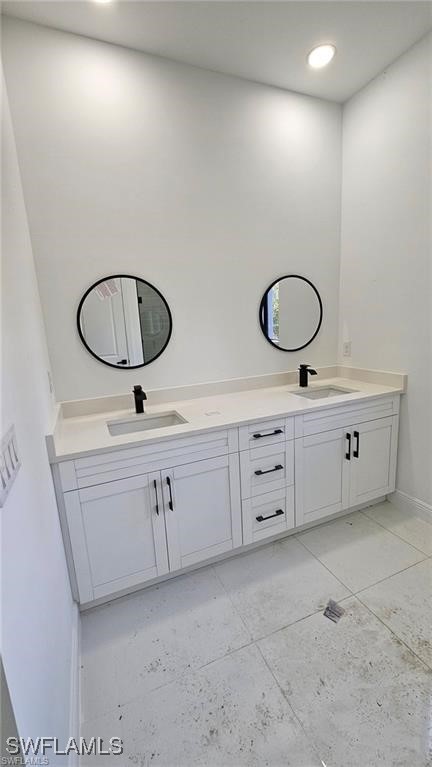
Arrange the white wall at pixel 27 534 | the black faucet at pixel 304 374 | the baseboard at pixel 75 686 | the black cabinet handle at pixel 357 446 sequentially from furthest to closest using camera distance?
1. the black faucet at pixel 304 374
2. the black cabinet handle at pixel 357 446
3. the baseboard at pixel 75 686
4. the white wall at pixel 27 534

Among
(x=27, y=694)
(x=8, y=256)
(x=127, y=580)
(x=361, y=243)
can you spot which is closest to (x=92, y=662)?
(x=127, y=580)

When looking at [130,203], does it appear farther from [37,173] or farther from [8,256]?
[8,256]

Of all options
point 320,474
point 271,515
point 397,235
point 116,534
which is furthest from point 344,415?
point 116,534

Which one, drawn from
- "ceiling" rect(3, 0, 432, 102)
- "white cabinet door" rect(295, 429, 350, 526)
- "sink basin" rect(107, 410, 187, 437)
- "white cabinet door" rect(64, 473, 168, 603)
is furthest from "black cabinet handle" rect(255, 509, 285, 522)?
"ceiling" rect(3, 0, 432, 102)

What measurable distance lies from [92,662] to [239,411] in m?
1.33

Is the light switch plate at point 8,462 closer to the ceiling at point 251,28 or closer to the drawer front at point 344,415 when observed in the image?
the drawer front at point 344,415

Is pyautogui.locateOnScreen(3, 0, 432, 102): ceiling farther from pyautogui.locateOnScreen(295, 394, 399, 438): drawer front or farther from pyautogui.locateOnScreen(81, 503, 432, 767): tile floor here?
pyautogui.locateOnScreen(81, 503, 432, 767): tile floor

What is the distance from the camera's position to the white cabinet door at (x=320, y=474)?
77.6 inches

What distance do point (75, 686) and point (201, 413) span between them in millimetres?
1274

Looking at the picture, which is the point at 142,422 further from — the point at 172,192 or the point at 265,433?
the point at 172,192

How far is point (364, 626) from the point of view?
1.47 m

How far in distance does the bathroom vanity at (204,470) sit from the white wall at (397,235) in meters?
0.15

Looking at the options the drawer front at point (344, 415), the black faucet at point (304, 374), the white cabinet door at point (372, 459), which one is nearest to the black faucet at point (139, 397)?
the drawer front at point (344, 415)

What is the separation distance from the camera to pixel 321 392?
2.48 m
